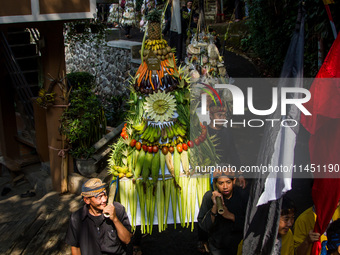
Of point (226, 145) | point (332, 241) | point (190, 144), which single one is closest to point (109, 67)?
point (226, 145)

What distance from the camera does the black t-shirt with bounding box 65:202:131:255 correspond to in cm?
348

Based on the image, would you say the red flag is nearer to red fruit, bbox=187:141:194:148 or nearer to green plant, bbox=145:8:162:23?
red fruit, bbox=187:141:194:148

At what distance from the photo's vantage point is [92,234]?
3.49 metres

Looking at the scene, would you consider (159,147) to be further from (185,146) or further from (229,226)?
(229,226)

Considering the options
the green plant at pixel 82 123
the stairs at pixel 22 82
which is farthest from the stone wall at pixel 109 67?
the green plant at pixel 82 123

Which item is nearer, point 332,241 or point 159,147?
point 332,241

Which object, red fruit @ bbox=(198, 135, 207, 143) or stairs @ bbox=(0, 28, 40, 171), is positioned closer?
red fruit @ bbox=(198, 135, 207, 143)

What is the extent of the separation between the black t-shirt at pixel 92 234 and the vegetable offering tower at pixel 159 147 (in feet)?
2.89

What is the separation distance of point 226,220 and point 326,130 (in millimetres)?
1193

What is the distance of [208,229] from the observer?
12.3ft

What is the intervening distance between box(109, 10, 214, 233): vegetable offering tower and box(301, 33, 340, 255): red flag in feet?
4.48

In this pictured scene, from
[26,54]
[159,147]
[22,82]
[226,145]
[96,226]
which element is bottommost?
[96,226]

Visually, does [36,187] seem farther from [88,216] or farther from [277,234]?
[277,234]

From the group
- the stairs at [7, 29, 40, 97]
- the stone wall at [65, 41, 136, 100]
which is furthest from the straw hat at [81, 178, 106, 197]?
the stone wall at [65, 41, 136, 100]
